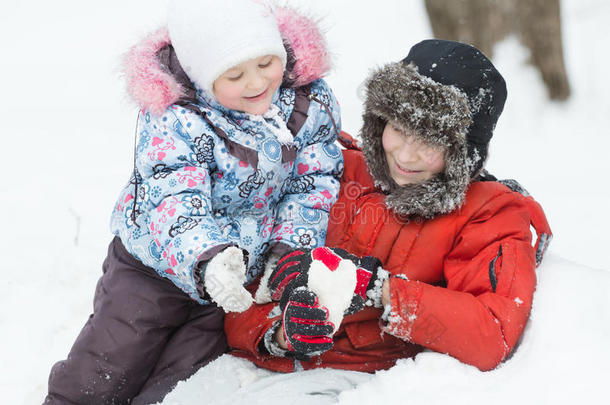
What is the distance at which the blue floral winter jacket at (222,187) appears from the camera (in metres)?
1.74

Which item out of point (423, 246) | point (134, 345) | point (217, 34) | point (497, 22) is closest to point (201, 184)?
point (217, 34)

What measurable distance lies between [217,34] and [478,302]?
41.7 inches

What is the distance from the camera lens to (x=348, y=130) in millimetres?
4648

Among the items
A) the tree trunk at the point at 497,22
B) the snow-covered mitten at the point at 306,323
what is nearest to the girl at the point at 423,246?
the snow-covered mitten at the point at 306,323

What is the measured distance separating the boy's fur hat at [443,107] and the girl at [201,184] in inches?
11.3

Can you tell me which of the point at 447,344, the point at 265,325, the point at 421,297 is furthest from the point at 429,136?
the point at 265,325

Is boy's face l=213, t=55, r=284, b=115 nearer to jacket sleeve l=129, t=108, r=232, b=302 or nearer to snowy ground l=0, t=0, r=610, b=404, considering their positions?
jacket sleeve l=129, t=108, r=232, b=302

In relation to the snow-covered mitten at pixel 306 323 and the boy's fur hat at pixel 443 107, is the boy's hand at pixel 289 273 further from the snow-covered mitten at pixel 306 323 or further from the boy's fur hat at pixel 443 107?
the boy's fur hat at pixel 443 107

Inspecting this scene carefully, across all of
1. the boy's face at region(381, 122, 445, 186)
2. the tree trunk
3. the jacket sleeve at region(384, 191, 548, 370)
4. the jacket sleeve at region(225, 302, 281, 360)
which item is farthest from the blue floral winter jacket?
the tree trunk

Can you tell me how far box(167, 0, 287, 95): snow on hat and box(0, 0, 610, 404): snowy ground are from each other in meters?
0.30

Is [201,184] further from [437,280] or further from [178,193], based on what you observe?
[437,280]

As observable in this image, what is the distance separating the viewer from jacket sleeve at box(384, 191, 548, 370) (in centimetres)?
168

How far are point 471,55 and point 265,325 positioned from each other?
3.43 feet

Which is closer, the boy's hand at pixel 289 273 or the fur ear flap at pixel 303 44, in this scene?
the boy's hand at pixel 289 273
